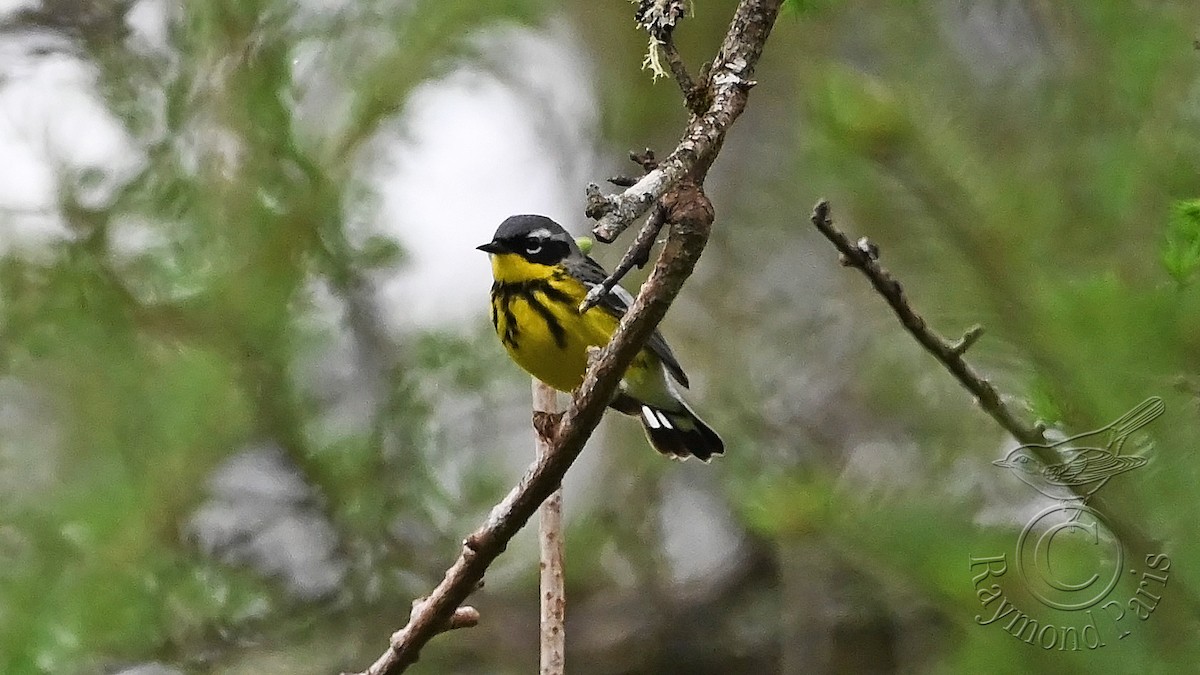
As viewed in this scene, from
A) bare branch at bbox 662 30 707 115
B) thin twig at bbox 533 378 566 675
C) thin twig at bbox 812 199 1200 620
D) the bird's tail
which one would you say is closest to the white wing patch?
the bird's tail

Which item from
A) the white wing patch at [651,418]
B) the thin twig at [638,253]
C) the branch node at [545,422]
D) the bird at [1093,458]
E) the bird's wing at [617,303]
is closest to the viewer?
the thin twig at [638,253]

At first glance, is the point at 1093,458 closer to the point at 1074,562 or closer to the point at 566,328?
the point at 1074,562

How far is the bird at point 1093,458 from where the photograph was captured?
856 mm

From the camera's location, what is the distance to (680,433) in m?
1.78

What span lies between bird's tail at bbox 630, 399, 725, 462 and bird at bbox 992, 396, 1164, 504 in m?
0.84

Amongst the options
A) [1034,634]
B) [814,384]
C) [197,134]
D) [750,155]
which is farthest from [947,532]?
Answer: [750,155]

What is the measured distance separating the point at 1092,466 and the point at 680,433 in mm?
939

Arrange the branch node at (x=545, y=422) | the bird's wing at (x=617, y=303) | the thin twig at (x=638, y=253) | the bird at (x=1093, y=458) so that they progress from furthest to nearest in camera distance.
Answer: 1. the bird's wing at (x=617, y=303)
2. the branch node at (x=545, y=422)
3. the bird at (x=1093, y=458)
4. the thin twig at (x=638, y=253)

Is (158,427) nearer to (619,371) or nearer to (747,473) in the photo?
(747,473)

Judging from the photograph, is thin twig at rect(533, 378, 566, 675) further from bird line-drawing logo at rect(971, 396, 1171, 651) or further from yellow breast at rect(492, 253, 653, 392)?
yellow breast at rect(492, 253, 653, 392)

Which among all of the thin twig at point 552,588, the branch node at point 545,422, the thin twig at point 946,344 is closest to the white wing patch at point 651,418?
the branch node at point 545,422

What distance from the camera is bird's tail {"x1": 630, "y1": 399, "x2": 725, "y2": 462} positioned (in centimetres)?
174

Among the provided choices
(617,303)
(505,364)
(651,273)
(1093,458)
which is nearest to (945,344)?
(1093,458)

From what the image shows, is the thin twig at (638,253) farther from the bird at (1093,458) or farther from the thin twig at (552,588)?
the bird at (1093,458)
